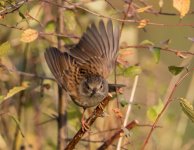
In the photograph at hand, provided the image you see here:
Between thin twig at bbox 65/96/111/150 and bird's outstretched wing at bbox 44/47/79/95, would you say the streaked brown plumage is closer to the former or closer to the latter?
bird's outstretched wing at bbox 44/47/79/95

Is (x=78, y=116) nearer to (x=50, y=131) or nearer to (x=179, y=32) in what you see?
(x=50, y=131)

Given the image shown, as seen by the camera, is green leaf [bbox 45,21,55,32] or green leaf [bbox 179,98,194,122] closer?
green leaf [bbox 179,98,194,122]

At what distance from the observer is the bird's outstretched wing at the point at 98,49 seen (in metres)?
2.90

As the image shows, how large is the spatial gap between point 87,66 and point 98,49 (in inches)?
5.5

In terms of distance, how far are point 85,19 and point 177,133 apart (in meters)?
0.90

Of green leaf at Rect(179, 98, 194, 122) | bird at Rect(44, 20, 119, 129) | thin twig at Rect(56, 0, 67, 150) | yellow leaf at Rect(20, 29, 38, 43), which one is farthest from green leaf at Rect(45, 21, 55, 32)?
green leaf at Rect(179, 98, 194, 122)

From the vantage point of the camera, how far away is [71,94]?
120 inches

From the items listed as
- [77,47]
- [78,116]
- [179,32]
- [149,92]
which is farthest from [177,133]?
[179,32]

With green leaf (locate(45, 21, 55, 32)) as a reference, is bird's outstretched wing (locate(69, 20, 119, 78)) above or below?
below

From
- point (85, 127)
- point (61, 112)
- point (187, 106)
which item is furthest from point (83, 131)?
point (61, 112)

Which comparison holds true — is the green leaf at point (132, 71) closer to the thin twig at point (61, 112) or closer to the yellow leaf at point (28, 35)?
the yellow leaf at point (28, 35)

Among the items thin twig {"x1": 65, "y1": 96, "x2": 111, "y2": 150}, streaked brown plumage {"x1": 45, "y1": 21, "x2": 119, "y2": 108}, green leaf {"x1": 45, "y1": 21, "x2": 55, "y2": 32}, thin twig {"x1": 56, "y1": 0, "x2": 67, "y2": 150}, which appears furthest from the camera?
thin twig {"x1": 56, "y1": 0, "x2": 67, "y2": 150}

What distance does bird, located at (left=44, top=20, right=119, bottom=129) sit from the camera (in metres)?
2.96

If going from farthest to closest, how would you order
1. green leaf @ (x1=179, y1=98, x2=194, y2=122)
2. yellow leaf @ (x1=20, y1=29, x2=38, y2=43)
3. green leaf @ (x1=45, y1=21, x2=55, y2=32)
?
1. green leaf @ (x1=45, y1=21, x2=55, y2=32)
2. yellow leaf @ (x1=20, y1=29, x2=38, y2=43)
3. green leaf @ (x1=179, y1=98, x2=194, y2=122)
